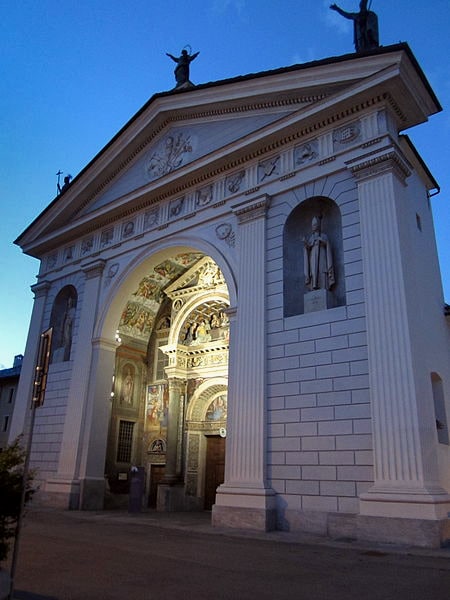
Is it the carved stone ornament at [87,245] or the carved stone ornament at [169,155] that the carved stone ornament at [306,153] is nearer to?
the carved stone ornament at [169,155]

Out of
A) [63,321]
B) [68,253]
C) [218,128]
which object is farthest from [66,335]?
[218,128]

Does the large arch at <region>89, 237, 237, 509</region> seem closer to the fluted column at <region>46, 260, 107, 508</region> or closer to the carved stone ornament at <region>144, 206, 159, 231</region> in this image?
the fluted column at <region>46, 260, 107, 508</region>

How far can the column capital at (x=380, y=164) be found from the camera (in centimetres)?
1034

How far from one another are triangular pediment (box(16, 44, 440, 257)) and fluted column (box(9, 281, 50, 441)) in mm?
1766

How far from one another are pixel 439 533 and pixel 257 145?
29.6ft

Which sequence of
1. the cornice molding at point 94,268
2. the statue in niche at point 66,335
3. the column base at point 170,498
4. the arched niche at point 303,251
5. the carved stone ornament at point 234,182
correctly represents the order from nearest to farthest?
the arched niche at point 303,251
the carved stone ornament at point 234,182
the column base at point 170,498
the cornice molding at point 94,268
the statue in niche at point 66,335

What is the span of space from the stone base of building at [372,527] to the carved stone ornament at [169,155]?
986cm

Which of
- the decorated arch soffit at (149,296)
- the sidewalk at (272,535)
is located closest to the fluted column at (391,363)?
the sidewalk at (272,535)

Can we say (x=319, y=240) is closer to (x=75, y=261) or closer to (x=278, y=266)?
(x=278, y=266)

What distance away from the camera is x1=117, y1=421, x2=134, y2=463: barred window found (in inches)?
698

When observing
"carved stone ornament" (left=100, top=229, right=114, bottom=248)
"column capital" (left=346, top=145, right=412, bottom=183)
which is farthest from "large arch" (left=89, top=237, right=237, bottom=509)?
"column capital" (left=346, top=145, right=412, bottom=183)

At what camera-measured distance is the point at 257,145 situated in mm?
12695

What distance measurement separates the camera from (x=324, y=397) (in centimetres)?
994

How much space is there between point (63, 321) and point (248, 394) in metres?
9.17
